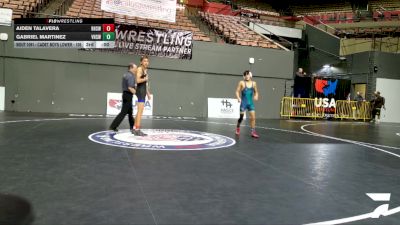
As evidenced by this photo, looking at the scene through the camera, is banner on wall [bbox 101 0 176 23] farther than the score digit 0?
Yes

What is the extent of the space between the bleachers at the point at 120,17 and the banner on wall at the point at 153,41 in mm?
1026

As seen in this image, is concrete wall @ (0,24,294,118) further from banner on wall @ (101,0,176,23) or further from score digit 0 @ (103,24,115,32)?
score digit 0 @ (103,24,115,32)

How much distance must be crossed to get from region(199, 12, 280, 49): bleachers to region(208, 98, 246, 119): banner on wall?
3.32 meters

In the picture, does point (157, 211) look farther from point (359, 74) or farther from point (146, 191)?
point (359, 74)

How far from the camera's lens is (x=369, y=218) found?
2.97 metres

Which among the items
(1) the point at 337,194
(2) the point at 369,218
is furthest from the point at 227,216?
(1) the point at 337,194

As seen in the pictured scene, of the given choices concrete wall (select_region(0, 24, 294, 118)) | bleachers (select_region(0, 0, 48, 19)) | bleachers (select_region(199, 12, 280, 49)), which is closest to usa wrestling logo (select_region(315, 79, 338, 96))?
concrete wall (select_region(0, 24, 294, 118))

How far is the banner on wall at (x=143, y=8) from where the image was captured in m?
13.6

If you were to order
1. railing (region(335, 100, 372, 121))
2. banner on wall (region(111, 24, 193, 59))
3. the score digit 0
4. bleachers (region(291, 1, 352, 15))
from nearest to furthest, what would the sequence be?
the score digit 0
banner on wall (region(111, 24, 193, 59))
railing (region(335, 100, 372, 121))
bleachers (region(291, 1, 352, 15))

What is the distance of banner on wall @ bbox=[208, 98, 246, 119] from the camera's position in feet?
57.4

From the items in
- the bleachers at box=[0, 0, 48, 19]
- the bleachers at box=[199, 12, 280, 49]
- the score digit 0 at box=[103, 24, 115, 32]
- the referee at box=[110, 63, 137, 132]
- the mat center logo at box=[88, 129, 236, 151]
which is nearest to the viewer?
the mat center logo at box=[88, 129, 236, 151]

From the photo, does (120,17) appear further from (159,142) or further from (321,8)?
(321,8)

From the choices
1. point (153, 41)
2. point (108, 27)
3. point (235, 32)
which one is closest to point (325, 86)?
point (235, 32)
